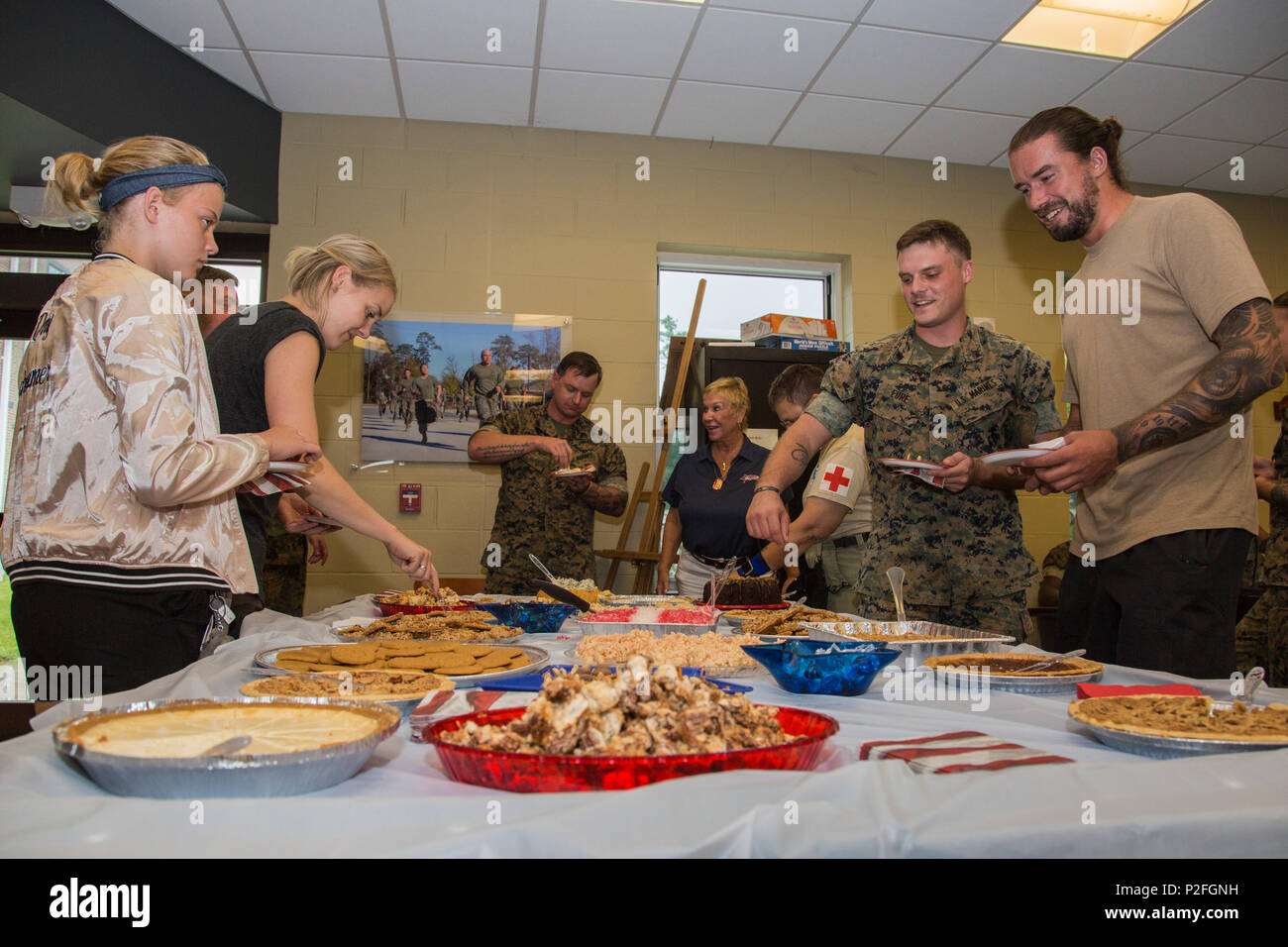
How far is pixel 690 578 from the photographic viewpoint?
3.48 m

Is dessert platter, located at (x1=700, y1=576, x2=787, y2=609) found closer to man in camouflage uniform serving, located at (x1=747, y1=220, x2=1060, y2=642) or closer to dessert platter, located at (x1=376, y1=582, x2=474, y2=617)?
man in camouflage uniform serving, located at (x1=747, y1=220, x2=1060, y2=642)

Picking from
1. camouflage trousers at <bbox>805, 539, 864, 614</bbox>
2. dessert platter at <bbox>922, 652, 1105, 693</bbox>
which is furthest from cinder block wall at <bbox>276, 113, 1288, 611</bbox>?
dessert platter at <bbox>922, 652, 1105, 693</bbox>

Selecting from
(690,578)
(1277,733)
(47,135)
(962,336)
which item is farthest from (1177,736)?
(47,135)

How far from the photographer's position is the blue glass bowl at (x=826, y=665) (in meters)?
1.19

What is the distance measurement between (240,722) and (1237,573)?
5.58 feet

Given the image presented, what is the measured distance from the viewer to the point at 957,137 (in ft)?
15.8

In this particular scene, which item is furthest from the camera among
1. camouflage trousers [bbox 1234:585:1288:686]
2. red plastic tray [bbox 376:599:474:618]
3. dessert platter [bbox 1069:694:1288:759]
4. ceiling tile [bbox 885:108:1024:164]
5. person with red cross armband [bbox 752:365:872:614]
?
ceiling tile [bbox 885:108:1024:164]

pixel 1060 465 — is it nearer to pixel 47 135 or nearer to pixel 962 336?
pixel 962 336

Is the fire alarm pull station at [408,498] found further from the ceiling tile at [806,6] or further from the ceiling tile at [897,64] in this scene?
the ceiling tile at [897,64]

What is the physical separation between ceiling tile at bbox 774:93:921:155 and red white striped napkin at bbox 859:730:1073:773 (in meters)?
4.14

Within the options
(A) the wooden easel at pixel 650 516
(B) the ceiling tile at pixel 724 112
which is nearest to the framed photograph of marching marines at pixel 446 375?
(A) the wooden easel at pixel 650 516

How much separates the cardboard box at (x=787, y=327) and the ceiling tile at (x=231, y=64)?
265cm

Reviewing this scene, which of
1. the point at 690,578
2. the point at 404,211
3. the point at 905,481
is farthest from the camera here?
the point at 404,211

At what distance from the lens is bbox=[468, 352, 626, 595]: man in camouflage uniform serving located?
4000mm
